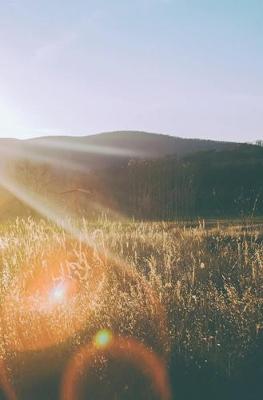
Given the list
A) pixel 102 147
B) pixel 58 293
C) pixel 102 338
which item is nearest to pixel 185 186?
pixel 58 293

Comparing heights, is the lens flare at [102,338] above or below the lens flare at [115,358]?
above

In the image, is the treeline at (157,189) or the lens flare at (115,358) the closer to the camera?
the lens flare at (115,358)

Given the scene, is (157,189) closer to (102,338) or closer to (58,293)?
(58,293)

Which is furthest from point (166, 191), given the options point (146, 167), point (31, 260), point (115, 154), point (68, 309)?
point (115, 154)

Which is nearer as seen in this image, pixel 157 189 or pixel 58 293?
pixel 58 293

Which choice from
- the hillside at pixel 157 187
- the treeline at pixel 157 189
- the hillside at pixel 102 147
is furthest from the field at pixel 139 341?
the hillside at pixel 102 147

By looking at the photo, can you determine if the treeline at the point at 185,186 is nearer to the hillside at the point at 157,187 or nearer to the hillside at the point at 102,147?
the hillside at the point at 157,187

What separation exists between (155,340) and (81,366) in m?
0.74

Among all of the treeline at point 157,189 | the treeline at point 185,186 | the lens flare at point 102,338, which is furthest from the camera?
the treeline at point 185,186

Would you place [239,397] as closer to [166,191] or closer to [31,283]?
[31,283]

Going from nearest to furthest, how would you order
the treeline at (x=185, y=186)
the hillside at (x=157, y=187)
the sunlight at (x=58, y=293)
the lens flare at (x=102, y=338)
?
the lens flare at (x=102, y=338) → the sunlight at (x=58, y=293) → the hillside at (x=157, y=187) → the treeline at (x=185, y=186)

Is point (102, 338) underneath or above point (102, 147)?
underneath

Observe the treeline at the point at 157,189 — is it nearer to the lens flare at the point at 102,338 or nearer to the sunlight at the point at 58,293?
the sunlight at the point at 58,293

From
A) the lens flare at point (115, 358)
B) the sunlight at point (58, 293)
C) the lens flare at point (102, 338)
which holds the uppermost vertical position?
the sunlight at point (58, 293)
